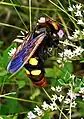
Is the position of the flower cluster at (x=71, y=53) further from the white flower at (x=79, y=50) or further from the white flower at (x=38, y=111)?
the white flower at (x=38, y=111)

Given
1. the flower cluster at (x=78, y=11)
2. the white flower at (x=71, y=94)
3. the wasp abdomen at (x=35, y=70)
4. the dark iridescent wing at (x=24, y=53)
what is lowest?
the white flower at (x=71, y=94)

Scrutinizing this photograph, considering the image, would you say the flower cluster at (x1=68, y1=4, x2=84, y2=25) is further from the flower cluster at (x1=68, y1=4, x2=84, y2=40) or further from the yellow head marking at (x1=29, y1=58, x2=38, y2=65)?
the yellow head marking at (x1=29, y1=58, x2=38, y2=65)

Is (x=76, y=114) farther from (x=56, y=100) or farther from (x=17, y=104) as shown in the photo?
(x=17, y=104)

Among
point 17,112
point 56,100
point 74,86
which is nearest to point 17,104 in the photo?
point 17,112

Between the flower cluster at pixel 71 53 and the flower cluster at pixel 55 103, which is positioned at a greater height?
the flower cluster at pixel 71 53

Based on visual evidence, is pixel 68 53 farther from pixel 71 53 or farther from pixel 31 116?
pixel 31 116

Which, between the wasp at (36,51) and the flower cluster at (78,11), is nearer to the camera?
the wasp at (36,51)

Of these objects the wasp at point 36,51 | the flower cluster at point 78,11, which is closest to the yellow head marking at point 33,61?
the wasp at point 36,51
